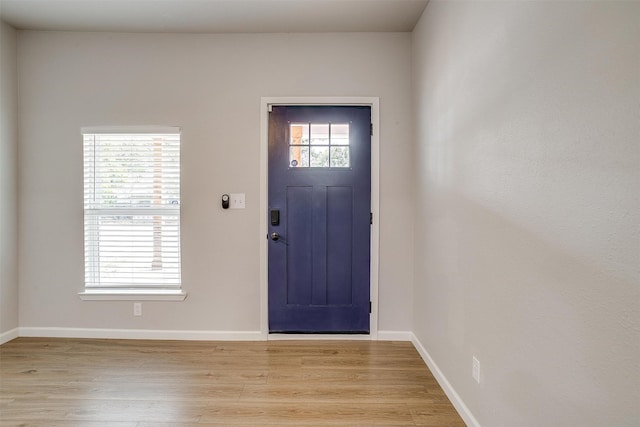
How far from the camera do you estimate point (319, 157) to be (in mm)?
2793

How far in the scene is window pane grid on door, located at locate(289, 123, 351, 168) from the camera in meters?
2.79

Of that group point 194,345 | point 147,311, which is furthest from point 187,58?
point 194,345

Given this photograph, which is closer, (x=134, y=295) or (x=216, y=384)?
(x=216, y=384)

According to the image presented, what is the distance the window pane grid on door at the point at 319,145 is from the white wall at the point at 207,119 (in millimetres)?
318

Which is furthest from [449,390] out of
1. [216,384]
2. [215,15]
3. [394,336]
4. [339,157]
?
[215,15]

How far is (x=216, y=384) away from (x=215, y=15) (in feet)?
9.38

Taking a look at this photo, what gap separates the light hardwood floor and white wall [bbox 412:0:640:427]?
466 millimetres

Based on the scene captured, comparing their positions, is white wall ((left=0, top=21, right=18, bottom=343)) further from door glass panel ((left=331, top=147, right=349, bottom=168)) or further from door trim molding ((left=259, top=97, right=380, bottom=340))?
door glass panel ((left=331, top=147, right=349, bottom=168))

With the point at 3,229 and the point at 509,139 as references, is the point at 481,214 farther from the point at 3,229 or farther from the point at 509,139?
the point at 3,229

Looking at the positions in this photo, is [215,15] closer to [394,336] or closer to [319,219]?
[319,219]

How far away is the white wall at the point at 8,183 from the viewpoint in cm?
270

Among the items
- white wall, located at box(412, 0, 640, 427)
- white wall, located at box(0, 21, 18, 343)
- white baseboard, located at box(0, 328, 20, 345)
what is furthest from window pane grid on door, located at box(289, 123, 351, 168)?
white baseboard, located at box(0, 328, 20, 345)

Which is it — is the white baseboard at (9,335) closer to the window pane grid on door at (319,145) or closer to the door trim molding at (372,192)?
the door trim molding at (372,192)

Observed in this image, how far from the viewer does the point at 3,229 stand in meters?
2.71
